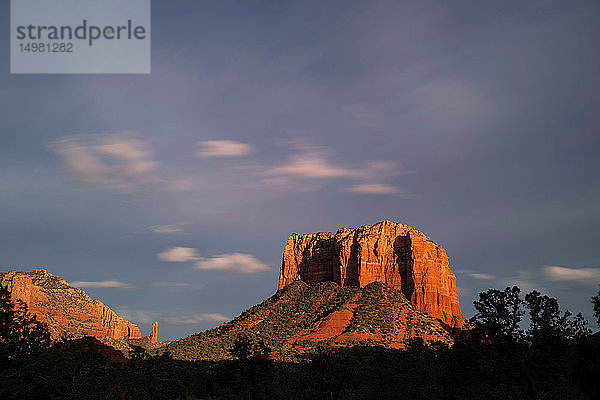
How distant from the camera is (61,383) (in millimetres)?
35000

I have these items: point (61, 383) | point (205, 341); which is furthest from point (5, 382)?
point (205, 341)

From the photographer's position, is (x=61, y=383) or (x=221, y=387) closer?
(x=61, y=383)

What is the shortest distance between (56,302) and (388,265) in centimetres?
10007

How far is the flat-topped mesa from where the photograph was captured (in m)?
163

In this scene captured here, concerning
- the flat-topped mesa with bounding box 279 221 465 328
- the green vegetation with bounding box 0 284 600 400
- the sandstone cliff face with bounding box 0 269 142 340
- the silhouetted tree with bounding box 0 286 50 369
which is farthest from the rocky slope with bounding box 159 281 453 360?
the silhouetted tree with bounding box 0 286 50 369

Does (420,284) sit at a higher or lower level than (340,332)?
higher

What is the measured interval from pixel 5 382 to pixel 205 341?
112 meters

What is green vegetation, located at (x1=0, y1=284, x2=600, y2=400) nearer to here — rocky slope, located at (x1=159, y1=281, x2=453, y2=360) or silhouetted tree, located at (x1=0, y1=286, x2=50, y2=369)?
silhouetted tree, located at (x1=0, y1=286, x2=50, y2=369)

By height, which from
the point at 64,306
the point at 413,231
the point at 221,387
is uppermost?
the point at 413,231

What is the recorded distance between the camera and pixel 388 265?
168m

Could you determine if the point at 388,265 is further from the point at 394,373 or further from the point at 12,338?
the point at 12,338

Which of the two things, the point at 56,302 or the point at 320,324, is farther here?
the point at 56,302

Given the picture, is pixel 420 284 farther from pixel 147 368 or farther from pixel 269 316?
pixel 147 368

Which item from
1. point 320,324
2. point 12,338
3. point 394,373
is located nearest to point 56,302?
point 320,324
